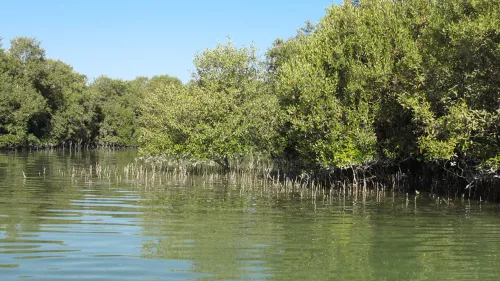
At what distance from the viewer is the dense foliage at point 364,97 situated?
19.6 meters

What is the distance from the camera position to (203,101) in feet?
108

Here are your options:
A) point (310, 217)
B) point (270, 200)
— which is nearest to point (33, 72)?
point (270, 200)

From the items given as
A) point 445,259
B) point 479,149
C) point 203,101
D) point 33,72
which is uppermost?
point 33,72

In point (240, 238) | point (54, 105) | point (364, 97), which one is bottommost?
point (240, 238)

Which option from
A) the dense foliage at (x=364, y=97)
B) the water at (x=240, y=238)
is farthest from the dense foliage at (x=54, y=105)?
the water at (x=240, y=238)

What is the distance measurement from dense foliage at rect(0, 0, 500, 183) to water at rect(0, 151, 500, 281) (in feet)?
11.9

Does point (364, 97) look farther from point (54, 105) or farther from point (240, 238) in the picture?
point (54, 105)

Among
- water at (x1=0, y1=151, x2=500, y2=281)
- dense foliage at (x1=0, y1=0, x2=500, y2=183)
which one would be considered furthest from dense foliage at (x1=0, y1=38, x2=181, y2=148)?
water at (x1=0, y1=151, x2=500, y2=281)

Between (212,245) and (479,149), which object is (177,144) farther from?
(212,245)

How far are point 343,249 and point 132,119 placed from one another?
316 feet

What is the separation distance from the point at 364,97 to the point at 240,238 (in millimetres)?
14461

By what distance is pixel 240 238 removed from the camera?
11.6 m

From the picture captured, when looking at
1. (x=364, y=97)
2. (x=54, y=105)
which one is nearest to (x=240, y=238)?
(x=364, y=97)

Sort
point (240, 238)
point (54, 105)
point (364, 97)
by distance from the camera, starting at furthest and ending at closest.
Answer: point (54, 105) < point (364, 97) < point (240, 238)
